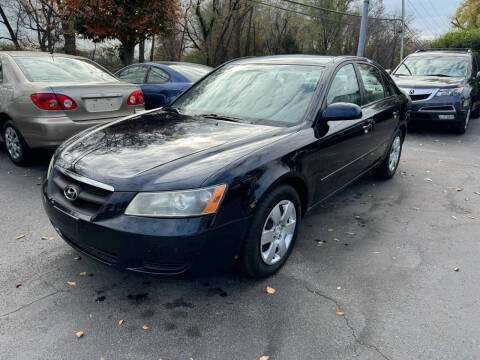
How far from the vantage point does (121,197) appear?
234 centimetres

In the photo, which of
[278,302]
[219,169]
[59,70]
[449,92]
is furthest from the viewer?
[449,92]

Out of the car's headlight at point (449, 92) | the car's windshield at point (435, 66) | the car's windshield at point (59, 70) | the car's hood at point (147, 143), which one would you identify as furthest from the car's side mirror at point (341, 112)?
the car's windshield at point (435, 66)

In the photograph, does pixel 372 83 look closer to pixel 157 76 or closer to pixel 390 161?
pixel 390 161

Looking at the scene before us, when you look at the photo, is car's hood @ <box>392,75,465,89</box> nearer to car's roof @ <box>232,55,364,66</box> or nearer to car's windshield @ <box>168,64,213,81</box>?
car's windshield @ <box>168,64,213,81</box>

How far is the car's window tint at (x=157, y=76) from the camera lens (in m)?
7.66

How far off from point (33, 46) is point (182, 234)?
62.3 ft

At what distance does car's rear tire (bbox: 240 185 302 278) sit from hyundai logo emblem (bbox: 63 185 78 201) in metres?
1.13

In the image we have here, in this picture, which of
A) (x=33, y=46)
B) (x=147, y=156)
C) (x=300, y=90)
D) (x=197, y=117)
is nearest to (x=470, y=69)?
(x=300, y=90)

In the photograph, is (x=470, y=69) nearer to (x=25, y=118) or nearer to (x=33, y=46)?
(x=25, y=118)

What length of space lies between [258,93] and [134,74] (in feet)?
17.6

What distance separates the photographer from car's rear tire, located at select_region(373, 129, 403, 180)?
5.18m

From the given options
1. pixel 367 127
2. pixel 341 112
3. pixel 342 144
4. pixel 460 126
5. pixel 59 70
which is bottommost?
pixel 460 126

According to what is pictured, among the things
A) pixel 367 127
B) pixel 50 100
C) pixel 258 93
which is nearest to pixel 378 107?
pixel 367 127

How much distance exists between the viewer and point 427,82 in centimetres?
853
